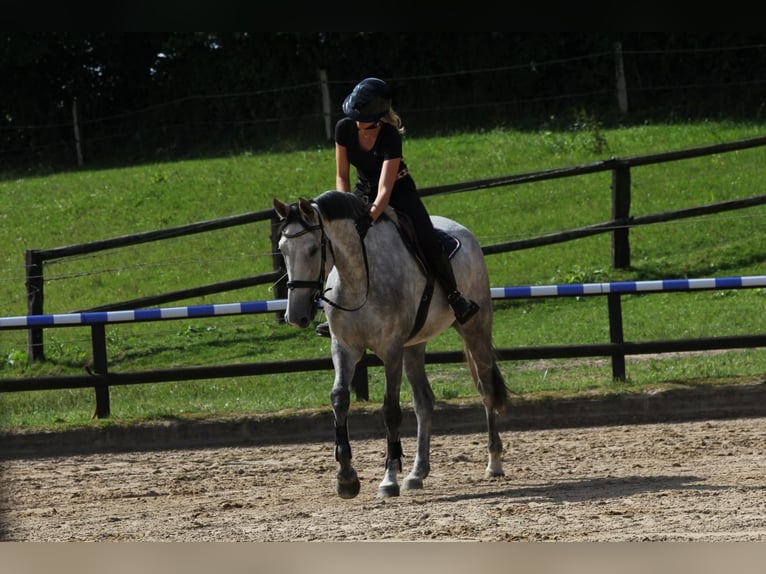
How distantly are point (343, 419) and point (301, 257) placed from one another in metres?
0.97

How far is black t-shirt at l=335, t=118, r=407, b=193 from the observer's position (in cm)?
693

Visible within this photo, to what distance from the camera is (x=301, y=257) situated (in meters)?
6.36

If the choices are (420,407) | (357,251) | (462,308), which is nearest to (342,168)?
(357,251)

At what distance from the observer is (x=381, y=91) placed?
6.83m

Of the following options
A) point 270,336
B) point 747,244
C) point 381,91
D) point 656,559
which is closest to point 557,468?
point 381,91

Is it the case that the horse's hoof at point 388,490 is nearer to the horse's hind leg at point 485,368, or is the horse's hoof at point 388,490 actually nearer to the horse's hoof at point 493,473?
the horse's hoof at point 493,473

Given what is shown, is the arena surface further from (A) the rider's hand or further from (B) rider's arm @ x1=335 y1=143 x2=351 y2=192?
(B) rider's arm @ x1=335 y1=143 x2=351 y2=192

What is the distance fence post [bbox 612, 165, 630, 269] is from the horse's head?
25.8 ft

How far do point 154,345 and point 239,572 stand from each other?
1096cm

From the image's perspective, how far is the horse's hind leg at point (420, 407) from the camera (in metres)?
7.23

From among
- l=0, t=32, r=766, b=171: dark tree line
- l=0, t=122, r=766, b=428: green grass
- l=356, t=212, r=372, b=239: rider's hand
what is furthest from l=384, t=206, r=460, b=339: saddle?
l=0, t=32, r=766, b=171: dark tree line

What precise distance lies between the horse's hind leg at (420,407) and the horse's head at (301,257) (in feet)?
4.55

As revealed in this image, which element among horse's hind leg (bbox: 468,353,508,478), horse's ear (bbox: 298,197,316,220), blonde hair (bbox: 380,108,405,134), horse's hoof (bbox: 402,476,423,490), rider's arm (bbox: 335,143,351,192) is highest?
blonde hair (bbox: 380,108,405,134)

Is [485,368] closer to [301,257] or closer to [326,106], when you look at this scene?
[301,257]
